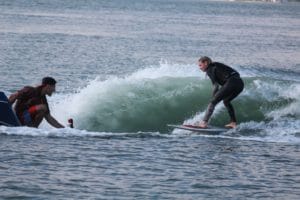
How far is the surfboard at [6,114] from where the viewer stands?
56.0ft

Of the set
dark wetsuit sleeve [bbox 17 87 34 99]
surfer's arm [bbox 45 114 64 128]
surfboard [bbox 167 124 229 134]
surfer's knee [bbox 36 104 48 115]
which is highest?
dark wetsuit sleeve [bbox 17 87 34 99]

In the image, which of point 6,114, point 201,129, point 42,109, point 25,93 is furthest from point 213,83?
point 6,114

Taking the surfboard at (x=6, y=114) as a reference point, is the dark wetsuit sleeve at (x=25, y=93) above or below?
above

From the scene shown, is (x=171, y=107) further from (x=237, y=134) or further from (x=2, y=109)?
(x=2, y=109)

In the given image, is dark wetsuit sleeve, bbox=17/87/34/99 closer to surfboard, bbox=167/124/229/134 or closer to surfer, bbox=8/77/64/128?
surfer, bbox=8/77/64/128

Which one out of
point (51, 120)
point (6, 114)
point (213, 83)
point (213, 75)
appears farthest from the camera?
point (213, 83)

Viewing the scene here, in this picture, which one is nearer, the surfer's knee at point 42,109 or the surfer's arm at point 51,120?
the surfer's knee at point 42,109

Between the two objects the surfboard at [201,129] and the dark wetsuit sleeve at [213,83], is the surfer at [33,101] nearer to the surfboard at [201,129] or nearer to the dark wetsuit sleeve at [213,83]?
the surfboard at [201,129]

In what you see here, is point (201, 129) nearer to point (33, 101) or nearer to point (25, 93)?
point (33, 101)

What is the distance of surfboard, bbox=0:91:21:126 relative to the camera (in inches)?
672

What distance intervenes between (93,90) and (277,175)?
7.46 metres

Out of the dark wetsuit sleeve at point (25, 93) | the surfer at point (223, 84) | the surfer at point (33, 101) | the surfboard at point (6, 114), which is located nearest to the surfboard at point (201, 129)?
the surfer at point (223, 84)

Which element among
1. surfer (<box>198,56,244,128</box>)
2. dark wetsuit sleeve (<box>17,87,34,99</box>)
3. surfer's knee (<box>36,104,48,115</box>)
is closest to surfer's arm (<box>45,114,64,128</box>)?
surfer's knee (<box>36,104,48,115</box>)

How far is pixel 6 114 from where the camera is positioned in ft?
56.5
